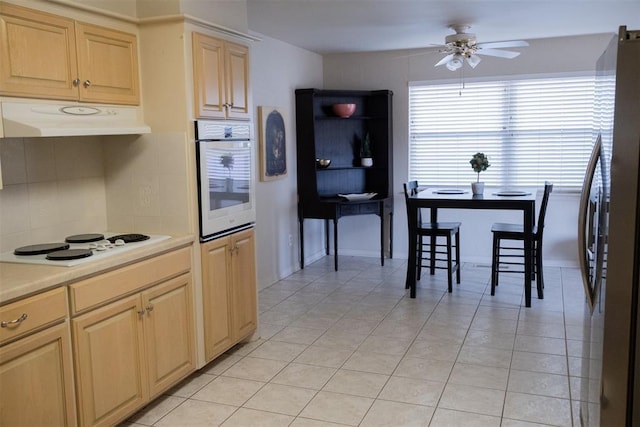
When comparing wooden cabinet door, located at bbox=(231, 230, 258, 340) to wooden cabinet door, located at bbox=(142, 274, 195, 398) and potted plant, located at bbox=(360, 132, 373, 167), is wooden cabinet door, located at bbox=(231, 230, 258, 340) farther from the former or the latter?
potted plant, located at bbox=(360, 132, 373, 167)

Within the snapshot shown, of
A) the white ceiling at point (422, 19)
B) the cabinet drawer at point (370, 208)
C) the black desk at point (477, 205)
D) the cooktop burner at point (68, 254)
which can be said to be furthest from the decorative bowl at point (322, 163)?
the cooktop burner at point (68, 254)

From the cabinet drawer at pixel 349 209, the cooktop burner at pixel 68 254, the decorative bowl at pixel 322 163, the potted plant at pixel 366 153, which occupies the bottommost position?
the cabinet drawer at pixel 349 209

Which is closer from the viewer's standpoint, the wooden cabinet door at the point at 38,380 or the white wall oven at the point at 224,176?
the wooden cabinet door at the point at 38,380

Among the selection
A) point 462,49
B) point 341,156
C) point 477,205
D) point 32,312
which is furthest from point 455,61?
point 32,312

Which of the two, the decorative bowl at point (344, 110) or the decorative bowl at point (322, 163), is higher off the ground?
the decorative bowl at point (344, 110)

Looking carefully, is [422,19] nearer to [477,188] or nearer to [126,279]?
[477,188]

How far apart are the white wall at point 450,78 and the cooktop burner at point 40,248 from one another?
437 centimetres

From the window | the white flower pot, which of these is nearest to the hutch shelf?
the window

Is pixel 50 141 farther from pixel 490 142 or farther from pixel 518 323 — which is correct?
pixel 490 142

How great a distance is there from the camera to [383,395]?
10.4 feet

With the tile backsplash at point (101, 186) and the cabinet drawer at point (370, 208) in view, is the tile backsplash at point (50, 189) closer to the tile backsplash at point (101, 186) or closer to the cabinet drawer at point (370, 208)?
the tile backsplash at point (101, 186)

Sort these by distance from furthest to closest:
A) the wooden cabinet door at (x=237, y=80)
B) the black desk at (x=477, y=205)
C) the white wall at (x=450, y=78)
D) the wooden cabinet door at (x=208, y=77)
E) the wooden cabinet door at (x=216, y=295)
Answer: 1. the white wall at (x=450, y=78)
2. the black desk at (x=477, y=205)
3. the wooden cabinet door at (x=237, y=80)
4. the wooden cabinet door at (x=216, y=295)
5. the wooden cabinet door at (x=208, y=77)

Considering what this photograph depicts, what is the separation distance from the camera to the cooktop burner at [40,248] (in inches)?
107

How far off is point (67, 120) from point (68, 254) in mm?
630
